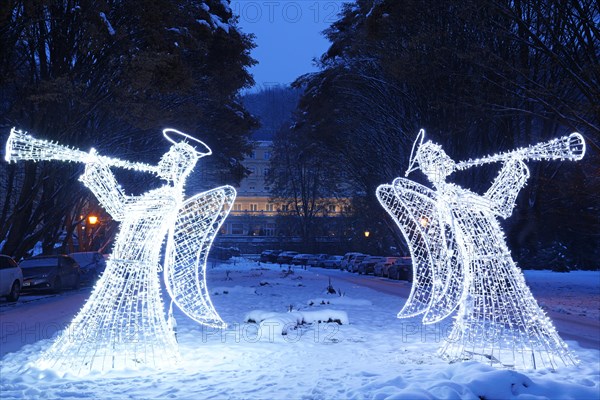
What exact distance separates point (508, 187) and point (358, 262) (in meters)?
30.6

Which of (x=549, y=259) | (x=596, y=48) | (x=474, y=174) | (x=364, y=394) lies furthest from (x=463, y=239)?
(x=549, y=259)

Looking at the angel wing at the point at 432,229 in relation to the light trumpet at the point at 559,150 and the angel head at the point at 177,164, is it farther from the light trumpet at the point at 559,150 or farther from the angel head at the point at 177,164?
the angel head at the point at 177,164

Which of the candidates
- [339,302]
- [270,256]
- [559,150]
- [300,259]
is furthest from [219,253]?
[559,150]

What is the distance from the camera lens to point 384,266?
31.5 metres

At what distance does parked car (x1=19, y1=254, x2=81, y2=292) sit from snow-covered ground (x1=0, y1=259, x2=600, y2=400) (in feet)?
21.6

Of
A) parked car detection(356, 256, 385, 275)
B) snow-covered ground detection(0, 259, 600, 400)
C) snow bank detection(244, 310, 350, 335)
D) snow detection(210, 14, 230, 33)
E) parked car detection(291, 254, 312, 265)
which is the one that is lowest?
snow-covered ground detection(0, 259, 600, 400)

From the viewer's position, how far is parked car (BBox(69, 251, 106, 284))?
78.5 ft

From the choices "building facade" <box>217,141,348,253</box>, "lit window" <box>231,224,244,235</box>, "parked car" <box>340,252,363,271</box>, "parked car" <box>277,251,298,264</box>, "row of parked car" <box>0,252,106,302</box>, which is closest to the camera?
"row of parked car" <box>0,252,106,302</box>

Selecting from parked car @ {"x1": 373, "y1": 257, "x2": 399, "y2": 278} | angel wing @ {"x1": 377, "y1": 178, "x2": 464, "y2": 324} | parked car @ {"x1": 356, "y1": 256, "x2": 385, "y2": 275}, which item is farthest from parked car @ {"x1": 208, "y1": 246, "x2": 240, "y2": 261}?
angel wing @ {"x1": 377, "y1": 178, "x2": 464, "y2": 324}

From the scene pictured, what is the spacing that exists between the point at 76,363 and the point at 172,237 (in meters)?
1.84

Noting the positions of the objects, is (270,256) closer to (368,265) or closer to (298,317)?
(368,265)

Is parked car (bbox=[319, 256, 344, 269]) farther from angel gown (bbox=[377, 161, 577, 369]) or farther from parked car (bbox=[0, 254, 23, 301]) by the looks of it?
angel gown (bbox=[377, 161, 577, 369])

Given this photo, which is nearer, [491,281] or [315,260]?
[491,281]

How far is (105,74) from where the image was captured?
55.7 ft
